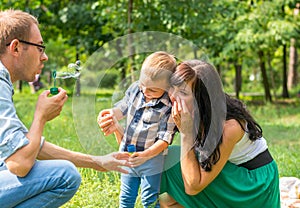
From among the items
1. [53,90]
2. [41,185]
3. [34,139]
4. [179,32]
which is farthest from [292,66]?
[34,139]

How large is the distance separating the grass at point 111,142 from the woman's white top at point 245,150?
0.64m

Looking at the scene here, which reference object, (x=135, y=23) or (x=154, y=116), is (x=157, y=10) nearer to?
(x=135, y=23)

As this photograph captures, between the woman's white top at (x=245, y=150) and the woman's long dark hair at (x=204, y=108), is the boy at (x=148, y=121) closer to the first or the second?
the woman's long dark hair at (x=204, y=108)

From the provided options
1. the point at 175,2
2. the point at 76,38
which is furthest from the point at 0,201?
the point at 76,38

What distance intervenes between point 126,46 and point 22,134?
93cm

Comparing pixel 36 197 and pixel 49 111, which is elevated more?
pixel 49 111

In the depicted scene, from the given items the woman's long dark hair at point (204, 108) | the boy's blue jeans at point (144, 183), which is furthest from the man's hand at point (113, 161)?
the woman's long dark hair at point (204, 108)

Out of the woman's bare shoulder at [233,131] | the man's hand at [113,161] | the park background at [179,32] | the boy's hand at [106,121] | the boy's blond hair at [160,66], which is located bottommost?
the park background at [179,32]

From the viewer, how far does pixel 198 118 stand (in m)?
2.84

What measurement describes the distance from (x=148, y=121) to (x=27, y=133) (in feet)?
2.42

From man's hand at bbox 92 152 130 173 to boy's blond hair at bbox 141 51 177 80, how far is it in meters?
0.42

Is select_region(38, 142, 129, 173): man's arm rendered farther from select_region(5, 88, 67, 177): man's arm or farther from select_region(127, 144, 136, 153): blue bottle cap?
select_region(5, 88, 67, 177): man's arm

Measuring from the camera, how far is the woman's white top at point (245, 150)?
290cm

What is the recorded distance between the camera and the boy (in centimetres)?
280
